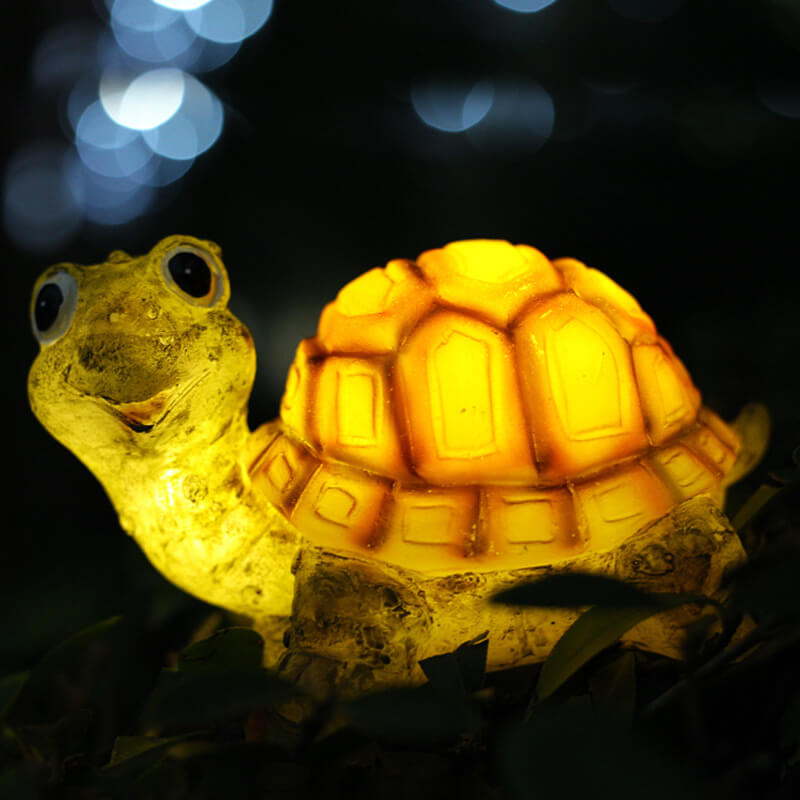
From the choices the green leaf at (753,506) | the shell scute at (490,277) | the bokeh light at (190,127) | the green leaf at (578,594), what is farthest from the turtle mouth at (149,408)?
the bokeh light at (190,127)

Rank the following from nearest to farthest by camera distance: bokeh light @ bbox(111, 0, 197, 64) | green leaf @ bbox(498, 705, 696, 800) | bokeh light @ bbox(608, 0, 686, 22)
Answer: green leaf @ bbox(498, 705, 696, 800) < bokeh light @ bbox(608, 0, 686, 22) < bokeh light @ bbox(111, 0, 197, 64)

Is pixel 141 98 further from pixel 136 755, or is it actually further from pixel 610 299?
pixel 136 755

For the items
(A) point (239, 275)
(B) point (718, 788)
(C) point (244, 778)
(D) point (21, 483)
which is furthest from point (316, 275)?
(B) point (718, 788)

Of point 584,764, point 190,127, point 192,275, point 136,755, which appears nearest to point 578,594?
point 584,764

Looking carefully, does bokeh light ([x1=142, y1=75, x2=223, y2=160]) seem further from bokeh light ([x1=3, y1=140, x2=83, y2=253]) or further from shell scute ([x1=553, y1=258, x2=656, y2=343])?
shell scute ([x1=553, y1=258, x2=656, y2=343])

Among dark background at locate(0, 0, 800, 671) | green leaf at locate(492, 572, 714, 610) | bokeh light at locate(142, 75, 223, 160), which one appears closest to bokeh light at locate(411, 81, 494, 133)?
dark background at locate(0, 0, 800, 671)
